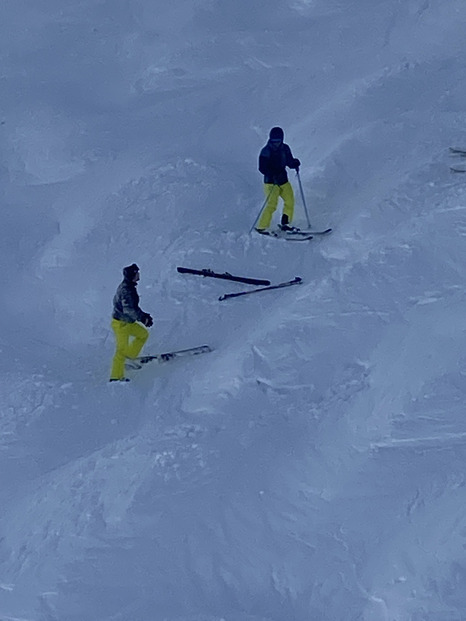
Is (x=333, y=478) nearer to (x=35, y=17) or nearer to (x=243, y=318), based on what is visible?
(x=243, y=318)

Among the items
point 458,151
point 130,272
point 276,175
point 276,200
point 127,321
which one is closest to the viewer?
point 130,272

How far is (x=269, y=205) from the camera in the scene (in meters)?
15.6

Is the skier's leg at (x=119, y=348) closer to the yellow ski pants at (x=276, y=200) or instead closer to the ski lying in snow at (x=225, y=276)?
the ski lying in snow at (x=225, y=276)

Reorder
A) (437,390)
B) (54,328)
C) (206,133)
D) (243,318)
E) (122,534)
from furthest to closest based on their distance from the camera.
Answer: (206,133) → (54,328) → (243,318) → (437,390) → (122,534)

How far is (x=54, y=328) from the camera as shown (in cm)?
1536

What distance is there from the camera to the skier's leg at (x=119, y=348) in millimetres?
12945

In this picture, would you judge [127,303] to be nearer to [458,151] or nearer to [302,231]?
[302,231]

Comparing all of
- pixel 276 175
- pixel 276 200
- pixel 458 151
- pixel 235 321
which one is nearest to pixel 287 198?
pixel 276 200

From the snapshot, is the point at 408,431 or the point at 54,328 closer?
the point at 408,431

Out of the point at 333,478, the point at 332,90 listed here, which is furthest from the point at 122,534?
the point at 332,90

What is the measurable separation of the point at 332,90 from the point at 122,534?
13207 mm

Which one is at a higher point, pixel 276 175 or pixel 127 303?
pixel 276 175

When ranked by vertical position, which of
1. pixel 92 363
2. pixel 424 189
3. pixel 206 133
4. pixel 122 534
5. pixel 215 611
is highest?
Answer: pixel 206 133

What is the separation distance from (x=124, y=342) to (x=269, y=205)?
4335 millimetres
